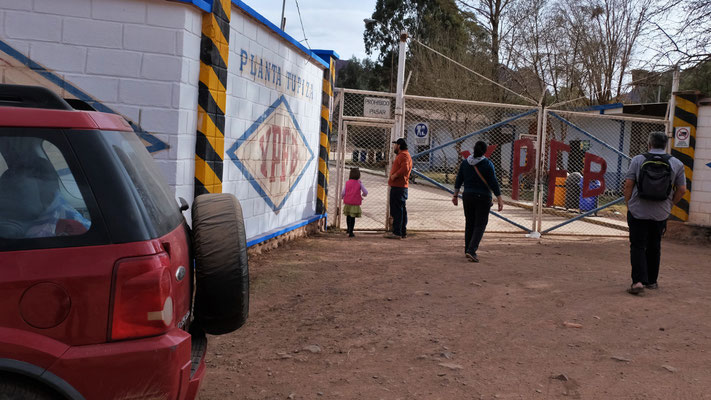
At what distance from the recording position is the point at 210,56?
630 cm

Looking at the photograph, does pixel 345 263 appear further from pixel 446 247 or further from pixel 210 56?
pixel 210 56

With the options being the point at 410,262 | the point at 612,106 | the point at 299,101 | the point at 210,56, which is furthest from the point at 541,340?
the point at 612,106

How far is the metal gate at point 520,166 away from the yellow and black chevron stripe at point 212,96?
13.6ft

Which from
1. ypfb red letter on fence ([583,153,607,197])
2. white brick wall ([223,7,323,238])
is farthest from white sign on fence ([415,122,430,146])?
ypfb red letter on fence ([583,153,607,197])

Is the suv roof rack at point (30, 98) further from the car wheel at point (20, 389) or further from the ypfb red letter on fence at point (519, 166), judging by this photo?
the ypfb red letter on fence at point (519, 166)

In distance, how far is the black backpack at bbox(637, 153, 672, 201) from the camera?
664 centimetres

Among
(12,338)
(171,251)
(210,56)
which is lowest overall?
(12,338)

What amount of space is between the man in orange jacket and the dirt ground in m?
1.88

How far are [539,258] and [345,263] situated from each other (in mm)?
2864

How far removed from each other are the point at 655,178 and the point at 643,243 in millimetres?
688

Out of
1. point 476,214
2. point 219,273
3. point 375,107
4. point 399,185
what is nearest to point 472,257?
point 476,214

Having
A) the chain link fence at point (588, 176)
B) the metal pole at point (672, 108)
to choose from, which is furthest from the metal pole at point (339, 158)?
the metal pole at point (672, 108)

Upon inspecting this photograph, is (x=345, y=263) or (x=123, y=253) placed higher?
(x=123, y=253)

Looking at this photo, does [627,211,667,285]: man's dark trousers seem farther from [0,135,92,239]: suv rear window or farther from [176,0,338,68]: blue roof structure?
[0,135,92,239]: suv rear window
